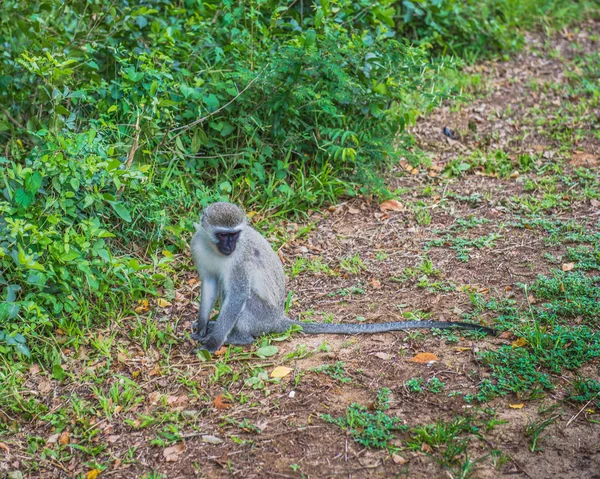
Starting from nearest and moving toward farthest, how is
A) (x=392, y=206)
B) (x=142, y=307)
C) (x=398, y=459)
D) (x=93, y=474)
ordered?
1. (x=398, y=459)
2. (x=93, y=474)
3. (x=142, y=307)
4. (x=392, y=206)

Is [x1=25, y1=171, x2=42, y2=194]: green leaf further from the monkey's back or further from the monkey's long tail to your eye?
the monkey's long tail

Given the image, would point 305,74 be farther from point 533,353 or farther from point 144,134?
point 533,353

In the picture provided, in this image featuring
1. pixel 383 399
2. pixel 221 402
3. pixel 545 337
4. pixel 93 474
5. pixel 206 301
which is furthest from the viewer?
pixel 206 301

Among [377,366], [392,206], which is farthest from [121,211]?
[392,206]

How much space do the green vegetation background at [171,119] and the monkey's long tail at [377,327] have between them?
4.44 ft

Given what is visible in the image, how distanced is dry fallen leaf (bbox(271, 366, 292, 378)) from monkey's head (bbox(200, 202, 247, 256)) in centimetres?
89

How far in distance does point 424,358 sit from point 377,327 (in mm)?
478

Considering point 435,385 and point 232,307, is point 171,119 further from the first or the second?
point 435,385

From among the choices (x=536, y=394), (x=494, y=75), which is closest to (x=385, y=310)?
(x=536, y=394)

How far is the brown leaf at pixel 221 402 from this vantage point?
4.34m

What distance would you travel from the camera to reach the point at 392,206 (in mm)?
6773

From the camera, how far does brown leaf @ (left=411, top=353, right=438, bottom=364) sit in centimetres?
457

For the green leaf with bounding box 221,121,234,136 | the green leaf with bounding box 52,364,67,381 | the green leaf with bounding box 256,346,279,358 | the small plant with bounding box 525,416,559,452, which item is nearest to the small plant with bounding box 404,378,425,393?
the small plant with bounding box 525,416,559,452

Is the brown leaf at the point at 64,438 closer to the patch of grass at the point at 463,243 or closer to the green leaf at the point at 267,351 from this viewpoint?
the green leaf at the point at 267,351
